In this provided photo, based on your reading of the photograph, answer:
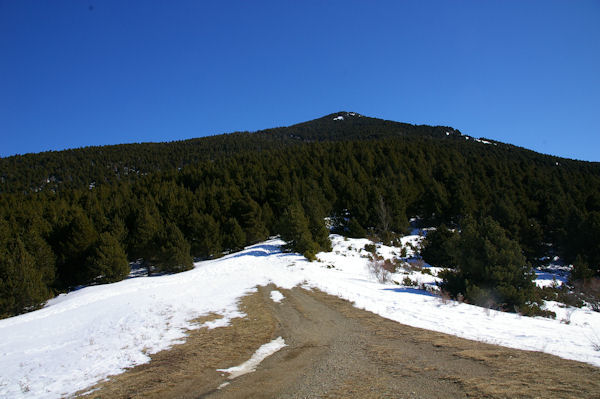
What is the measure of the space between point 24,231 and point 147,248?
1199 centimetres

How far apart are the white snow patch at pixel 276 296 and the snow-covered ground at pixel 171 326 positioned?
105 millimetres

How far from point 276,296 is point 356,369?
28.9 ft

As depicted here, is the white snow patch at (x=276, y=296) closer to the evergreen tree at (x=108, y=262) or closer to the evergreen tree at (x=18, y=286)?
the evergreen tree at (x=18, y=286)

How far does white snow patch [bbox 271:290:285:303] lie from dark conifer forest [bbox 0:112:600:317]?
8.69 meters

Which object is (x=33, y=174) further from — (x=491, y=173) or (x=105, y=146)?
(x=491, y=173)

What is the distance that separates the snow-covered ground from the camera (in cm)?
609

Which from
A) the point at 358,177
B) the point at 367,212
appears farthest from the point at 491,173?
the point at 367,212

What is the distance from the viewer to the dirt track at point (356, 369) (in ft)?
14.0

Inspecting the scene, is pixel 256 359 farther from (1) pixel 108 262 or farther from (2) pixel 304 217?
(1) pixel 108 262

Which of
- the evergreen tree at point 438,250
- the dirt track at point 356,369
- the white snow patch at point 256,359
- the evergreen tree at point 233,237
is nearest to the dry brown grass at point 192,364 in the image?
the dirt track at point 356,369

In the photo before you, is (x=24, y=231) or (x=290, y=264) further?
(x=24, y=231)

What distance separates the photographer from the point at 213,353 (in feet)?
22.0

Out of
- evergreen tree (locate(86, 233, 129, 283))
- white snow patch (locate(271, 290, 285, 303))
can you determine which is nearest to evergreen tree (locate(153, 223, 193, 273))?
evergreen tree (locate(86, 233, 129, 283))

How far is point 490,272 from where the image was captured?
13.5 metres
